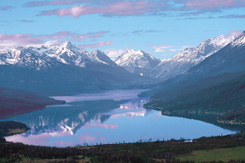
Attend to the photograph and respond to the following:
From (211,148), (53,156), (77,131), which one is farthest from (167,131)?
(53,156)

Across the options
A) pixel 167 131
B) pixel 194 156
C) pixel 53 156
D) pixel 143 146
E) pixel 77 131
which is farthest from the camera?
pixel 77 131

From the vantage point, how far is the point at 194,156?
272 ft

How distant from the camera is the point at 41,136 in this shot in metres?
178

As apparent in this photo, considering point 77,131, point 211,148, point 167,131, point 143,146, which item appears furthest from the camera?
point 77,131

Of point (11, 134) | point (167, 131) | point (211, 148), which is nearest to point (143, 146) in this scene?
point (211, 148)

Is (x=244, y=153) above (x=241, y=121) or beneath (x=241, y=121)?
beneath

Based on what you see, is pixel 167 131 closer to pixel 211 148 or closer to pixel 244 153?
pixel 211 148

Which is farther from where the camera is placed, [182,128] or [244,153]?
[182,128]

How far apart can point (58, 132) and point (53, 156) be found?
5153 inches

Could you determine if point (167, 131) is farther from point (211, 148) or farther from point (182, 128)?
point (211, 148)

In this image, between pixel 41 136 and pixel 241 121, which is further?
pixel 241 121

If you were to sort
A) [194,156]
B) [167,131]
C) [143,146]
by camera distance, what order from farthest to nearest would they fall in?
[167,131] → [143,146] → [194,156]

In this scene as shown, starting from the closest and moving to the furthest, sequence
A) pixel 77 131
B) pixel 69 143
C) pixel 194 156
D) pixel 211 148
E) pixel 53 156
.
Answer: pixel 53 156
pixel 194 156
pixel 211 148
pixel 69 143
pixel 77 131

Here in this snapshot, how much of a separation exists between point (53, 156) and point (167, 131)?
116m
